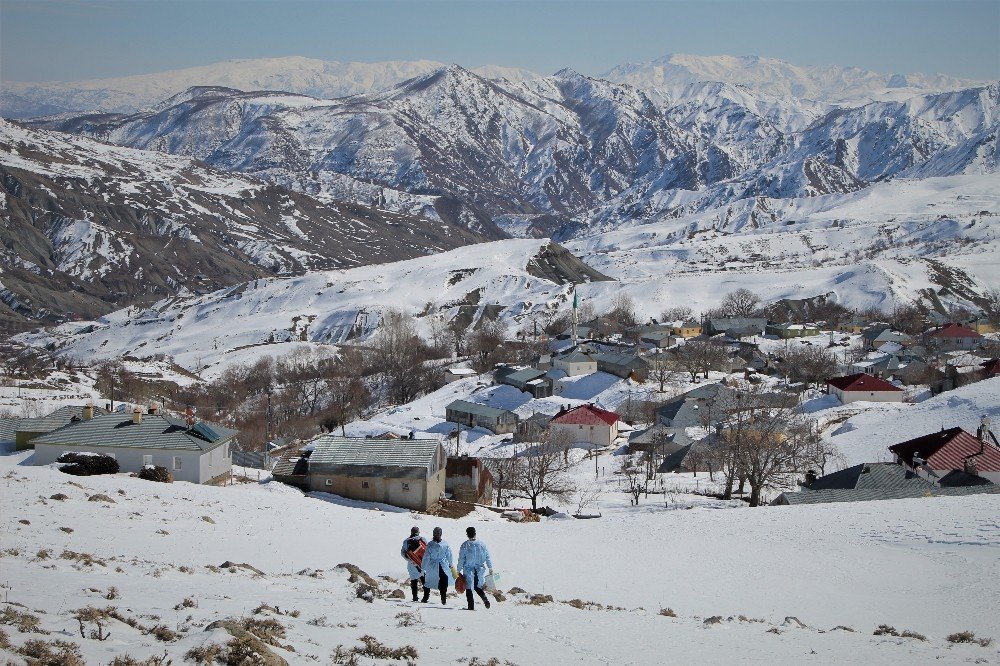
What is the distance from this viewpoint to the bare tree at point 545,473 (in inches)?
1366

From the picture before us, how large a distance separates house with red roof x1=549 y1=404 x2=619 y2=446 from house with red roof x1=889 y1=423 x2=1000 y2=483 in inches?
747

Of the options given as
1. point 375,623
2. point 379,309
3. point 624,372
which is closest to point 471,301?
point 379,309

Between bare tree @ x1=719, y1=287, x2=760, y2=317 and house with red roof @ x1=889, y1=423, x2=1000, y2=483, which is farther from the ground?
bare tree @ x1=719, y1=287, x2=760, y2=317

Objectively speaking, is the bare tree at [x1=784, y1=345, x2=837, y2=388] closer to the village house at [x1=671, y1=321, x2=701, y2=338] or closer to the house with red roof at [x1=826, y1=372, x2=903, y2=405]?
the house with red roof at [x1=826, y1=372, x2=903, y2=405]

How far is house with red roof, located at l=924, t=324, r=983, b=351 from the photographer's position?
77250mm

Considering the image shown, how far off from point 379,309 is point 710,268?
245ft

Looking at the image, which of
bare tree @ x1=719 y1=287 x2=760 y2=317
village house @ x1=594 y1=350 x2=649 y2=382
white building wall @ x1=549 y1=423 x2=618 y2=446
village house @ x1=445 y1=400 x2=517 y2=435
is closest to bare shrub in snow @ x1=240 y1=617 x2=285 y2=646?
white building wall @ x1=549 y1=423 x2=618 y2=446

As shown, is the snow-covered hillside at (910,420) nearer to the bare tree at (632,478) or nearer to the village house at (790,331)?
the bare tree at (632,478)

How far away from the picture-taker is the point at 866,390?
5459cm

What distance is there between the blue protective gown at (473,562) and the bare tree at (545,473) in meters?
19.2

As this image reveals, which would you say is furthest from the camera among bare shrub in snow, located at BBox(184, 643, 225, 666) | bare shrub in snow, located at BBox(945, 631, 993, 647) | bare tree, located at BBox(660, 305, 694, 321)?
bare tree, located at BBox(660, 305, 694, 321)

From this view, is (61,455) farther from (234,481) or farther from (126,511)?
(126,511)

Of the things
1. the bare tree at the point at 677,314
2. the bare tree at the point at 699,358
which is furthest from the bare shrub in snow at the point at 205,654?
the bare tree at the point at 677,314

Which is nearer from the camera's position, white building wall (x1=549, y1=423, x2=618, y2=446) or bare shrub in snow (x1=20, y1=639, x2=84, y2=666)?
bare shrub in snow (x1=20, y1=639, x2=84, y2=666)
